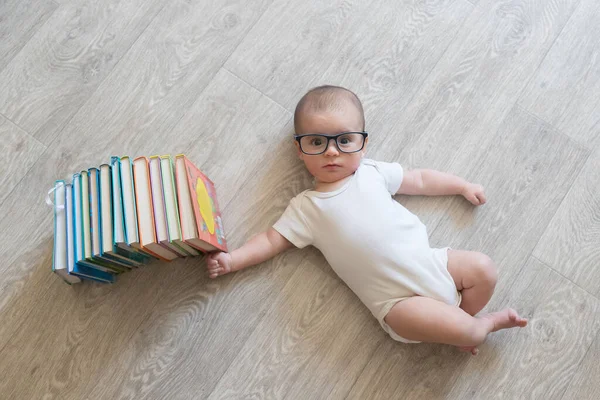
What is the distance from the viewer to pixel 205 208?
1.09 m

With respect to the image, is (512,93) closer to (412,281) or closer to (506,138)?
(506,138)

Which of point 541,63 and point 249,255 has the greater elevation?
point 541,63

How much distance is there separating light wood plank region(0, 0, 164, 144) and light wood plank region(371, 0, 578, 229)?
0.69m

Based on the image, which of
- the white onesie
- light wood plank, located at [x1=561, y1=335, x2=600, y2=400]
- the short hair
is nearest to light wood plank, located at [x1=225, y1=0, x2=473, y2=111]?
the short hair

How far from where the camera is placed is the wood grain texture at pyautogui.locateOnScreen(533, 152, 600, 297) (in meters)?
1.18

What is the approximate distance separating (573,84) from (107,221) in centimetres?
113

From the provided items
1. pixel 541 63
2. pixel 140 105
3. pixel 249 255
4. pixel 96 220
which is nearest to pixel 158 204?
pixel 96 220

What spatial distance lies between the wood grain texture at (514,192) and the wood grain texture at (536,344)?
5 cm

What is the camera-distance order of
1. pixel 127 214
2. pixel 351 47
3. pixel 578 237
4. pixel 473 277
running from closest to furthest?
pixel 127 214, pixel 473 277, pixel 578 237, pixel 351 47

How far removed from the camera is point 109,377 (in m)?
1.13

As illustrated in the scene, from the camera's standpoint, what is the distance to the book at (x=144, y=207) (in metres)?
1.00

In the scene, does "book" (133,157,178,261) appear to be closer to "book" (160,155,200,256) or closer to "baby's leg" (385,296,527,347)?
"book" (160,155,200,256)

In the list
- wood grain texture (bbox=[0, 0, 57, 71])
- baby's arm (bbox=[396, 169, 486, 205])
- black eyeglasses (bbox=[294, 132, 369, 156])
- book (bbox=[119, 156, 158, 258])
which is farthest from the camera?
wood grain texture (bbox=[0, 0, 57, 71])

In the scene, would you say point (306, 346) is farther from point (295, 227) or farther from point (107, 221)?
point (107, 221)
